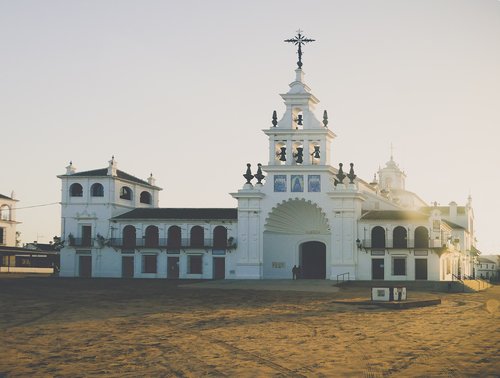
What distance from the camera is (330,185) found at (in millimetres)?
55250

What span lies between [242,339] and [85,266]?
145 feet

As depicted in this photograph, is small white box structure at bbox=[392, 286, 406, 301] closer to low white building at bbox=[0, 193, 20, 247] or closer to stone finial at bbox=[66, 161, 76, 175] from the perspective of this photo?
stone finial at bbox=[66, 161, 76, 175]

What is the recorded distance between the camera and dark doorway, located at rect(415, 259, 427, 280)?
→ 175ft

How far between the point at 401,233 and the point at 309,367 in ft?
134

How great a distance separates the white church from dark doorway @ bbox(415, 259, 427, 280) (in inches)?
2.9

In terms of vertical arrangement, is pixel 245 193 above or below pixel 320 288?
above

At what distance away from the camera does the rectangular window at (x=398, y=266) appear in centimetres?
5381

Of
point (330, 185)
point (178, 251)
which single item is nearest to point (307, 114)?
point (330, 185)

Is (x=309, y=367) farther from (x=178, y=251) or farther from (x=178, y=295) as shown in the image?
(x=178, y=251)

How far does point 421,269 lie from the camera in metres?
53.3

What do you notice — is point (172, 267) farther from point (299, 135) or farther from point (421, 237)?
point (421, 237)

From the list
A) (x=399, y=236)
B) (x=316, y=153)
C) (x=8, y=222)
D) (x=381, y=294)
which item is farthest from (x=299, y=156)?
(x=8, y=222)

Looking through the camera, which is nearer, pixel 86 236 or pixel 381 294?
pixel 381 294

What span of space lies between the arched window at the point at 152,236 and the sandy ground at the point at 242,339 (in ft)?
90.8
